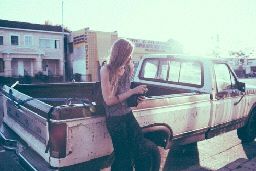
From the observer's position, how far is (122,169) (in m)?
3.65

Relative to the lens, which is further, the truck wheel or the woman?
the truck wheel

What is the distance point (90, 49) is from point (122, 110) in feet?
116

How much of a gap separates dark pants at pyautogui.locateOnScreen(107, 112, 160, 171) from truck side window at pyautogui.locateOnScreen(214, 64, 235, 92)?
2332 millimetres

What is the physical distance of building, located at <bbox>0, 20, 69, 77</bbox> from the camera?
3566 cm

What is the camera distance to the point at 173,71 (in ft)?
19.1

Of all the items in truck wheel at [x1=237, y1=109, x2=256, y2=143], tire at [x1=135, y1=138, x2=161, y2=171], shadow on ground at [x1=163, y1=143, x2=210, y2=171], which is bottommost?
shadow on ground at [x1=163, y1=143, x2=210, y2=171]

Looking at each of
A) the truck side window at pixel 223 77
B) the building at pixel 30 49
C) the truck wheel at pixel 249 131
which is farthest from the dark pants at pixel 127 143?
the building at pixel 30 49

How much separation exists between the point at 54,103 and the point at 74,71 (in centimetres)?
3691

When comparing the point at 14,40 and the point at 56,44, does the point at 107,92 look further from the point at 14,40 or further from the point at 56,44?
the point at 56,44

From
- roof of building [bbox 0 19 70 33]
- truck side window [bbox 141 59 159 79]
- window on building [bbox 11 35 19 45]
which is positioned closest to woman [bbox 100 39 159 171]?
truck side window [bbox 141 59 159 79]

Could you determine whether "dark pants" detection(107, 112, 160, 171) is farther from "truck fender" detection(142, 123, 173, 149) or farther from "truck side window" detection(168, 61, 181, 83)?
"truck side window" detection(168, 61, 181, 83)

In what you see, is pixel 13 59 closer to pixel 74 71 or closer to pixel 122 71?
pixel 74 71

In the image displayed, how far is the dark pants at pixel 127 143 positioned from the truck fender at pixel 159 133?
0.27 meters

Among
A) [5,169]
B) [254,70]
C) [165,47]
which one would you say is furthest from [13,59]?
[254,70]
